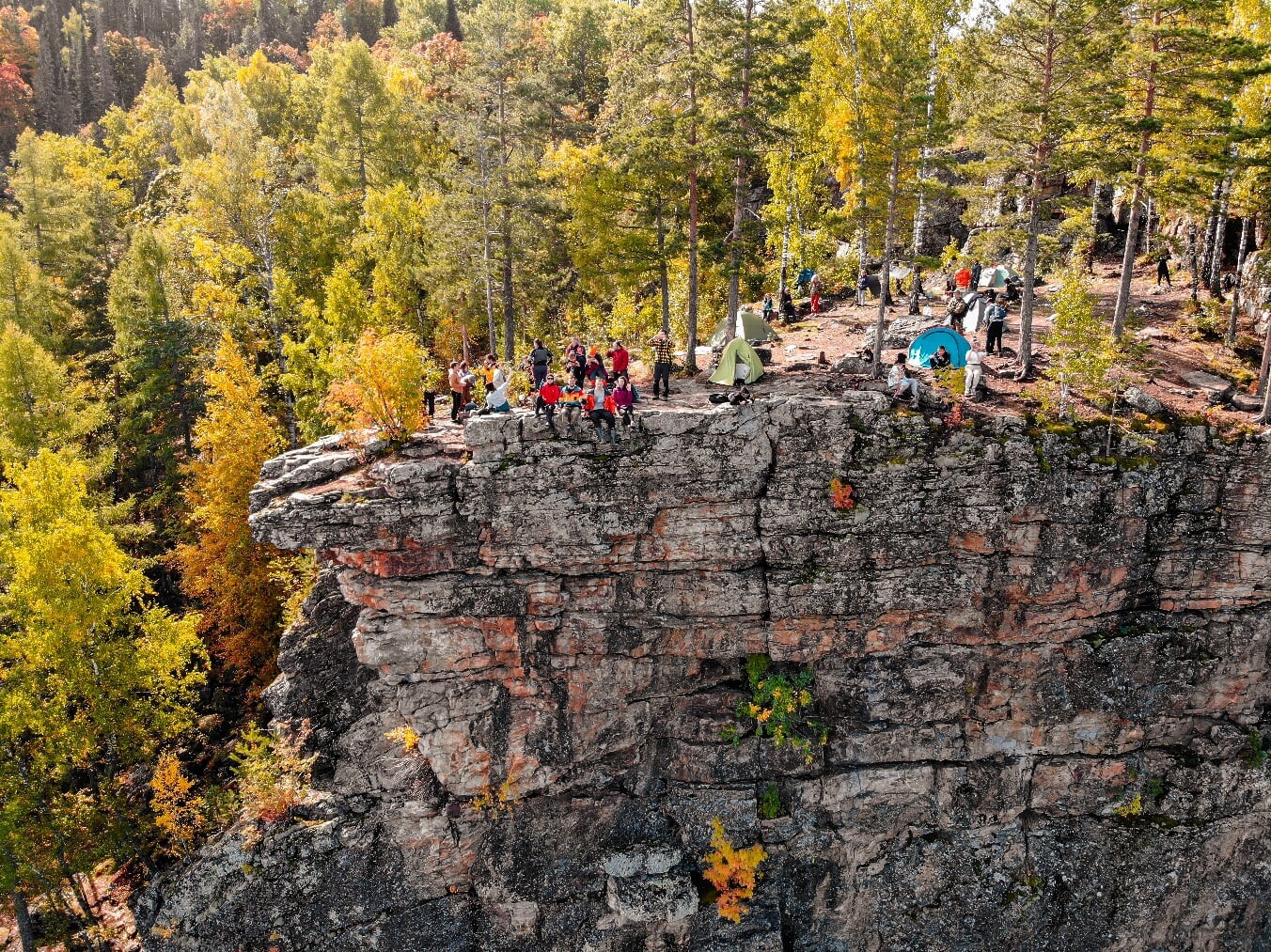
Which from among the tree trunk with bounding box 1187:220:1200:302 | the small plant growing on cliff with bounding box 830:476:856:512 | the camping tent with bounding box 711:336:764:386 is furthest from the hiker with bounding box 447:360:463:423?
the tree trunk with bounding box 1187:220:1200:302

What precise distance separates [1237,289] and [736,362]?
52.9ft

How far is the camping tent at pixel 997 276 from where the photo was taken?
29203mm

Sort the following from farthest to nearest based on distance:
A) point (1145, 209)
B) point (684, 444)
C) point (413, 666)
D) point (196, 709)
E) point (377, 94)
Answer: point (377, 94)
point (1145, 209)
point (196, 709)
point (413, 666)
point (684, 444)

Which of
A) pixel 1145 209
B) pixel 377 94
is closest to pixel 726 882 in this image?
pixel 1145 209

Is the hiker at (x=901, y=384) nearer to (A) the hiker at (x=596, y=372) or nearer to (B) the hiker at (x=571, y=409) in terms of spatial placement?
(A) the hiker at (x=596, y=372)

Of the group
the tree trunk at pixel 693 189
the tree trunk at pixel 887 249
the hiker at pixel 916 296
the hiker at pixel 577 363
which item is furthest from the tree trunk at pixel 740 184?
the hiker at pixel 916 296

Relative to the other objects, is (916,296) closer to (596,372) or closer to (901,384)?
(901,384)

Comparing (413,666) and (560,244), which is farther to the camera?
(560,244)

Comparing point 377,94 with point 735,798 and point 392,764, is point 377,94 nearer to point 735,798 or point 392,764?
point 392,764

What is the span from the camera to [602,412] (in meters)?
19.3

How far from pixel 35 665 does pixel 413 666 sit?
31.9 feet

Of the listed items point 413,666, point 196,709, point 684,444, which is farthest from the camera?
point 196,709

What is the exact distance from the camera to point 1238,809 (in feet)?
70.8

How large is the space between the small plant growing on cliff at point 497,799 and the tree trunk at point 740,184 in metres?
14.9
